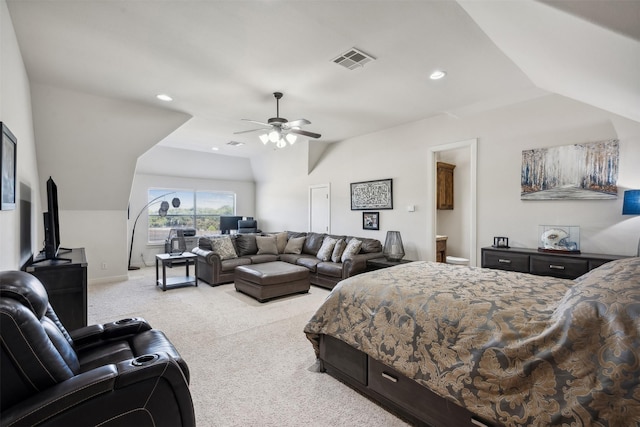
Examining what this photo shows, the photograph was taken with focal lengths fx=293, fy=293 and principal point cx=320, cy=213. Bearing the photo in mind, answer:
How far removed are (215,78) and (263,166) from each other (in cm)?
493

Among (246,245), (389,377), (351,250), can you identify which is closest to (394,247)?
(351,250)

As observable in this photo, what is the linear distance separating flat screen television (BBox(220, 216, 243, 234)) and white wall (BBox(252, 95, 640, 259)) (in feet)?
10.3

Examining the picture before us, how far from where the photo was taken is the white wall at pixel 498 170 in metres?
3.31

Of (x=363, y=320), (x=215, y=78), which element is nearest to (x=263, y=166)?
(x=215, y=78)

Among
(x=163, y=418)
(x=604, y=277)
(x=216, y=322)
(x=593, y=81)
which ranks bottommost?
(x=216, y=322)

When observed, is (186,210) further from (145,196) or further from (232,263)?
(232,263)

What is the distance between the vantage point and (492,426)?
4.83 feet

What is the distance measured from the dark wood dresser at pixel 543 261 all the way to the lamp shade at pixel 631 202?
52 cm

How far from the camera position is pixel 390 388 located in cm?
192

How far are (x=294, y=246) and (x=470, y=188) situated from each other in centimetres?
359

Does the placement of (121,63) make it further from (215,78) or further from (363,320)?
(363,320)

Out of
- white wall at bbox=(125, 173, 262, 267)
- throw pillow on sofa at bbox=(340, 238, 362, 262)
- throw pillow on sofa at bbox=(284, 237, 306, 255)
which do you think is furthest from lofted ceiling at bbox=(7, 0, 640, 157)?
white wall at bbox=(125, 173, 262, 267)

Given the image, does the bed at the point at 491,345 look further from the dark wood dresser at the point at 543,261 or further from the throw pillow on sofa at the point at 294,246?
the throw pillow on sofa at the point at 294,246

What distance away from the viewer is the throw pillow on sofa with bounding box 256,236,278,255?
6.27 meters
